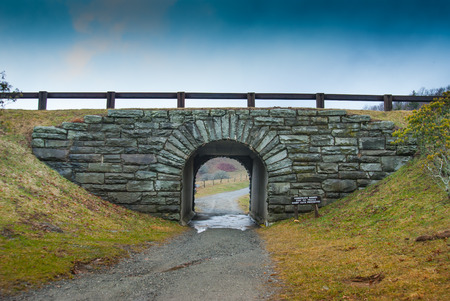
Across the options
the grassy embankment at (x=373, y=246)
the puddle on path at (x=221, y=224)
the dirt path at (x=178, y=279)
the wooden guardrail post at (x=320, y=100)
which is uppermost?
the wooden guardrail post at (x=320, y=100)

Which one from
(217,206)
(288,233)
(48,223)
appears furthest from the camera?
(217,206)

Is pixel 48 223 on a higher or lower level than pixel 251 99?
lower

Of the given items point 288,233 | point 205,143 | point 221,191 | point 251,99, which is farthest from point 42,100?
point 221,191

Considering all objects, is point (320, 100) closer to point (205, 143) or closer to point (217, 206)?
point (205, 143)

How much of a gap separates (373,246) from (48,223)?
22.3 ft

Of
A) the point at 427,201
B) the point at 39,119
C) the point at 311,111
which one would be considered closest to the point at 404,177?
the point at 427,201

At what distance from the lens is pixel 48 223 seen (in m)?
7.55

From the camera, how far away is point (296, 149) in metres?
12.4

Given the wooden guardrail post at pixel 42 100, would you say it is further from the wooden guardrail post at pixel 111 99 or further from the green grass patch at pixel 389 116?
the green grass patch at pixel 389 116

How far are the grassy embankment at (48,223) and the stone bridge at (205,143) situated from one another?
0.68 m

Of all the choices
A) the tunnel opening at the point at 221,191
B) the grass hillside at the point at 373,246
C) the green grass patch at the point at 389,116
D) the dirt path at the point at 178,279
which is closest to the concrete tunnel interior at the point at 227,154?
the tunnel opening at the point at 221,191

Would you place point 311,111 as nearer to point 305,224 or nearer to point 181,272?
point 305,224

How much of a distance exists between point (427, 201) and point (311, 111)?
5371 mm

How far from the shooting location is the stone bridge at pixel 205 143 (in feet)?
40.0
